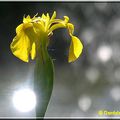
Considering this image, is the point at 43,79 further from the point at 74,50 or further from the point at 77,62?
the point at 77,62

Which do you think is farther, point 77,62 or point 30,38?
point 77,62

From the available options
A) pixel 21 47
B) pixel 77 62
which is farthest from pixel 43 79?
pixel 77 62

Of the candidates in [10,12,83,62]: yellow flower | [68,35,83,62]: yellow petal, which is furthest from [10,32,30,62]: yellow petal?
[68,35,83,62]: yellow petal

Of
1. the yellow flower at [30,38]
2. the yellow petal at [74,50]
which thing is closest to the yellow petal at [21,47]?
the yellow flower at [30,38]

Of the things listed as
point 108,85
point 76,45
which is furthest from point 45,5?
point 76,45

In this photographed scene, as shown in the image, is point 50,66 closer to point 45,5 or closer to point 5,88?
point 5,88

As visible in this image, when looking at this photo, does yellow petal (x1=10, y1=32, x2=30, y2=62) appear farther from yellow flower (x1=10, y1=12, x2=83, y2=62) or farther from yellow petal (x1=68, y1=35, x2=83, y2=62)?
yellow petal (x1=68, y1=35, x2=83, y2=62)

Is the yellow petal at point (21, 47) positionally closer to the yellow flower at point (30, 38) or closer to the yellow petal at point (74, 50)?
the yellow flower at point (30, 38)
